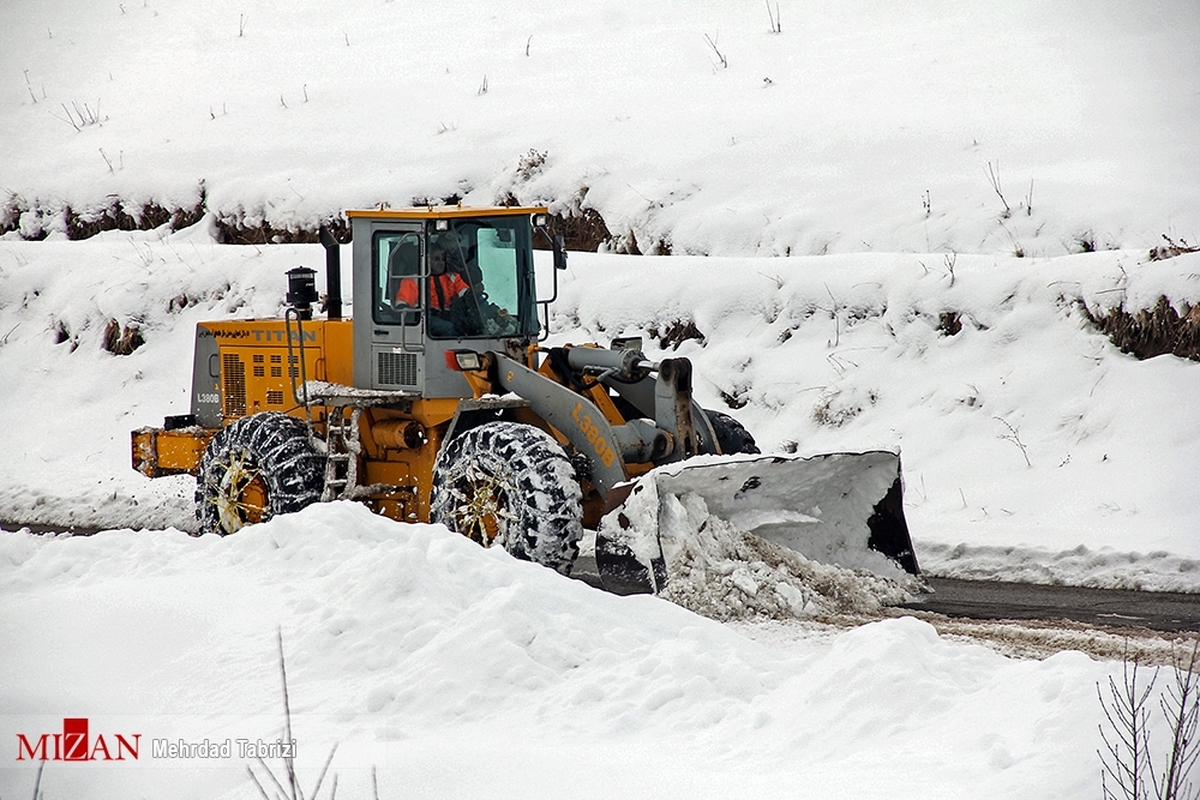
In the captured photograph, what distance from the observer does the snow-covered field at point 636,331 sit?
17.4ft

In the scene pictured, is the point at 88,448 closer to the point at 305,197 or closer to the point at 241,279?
the point at 241,279

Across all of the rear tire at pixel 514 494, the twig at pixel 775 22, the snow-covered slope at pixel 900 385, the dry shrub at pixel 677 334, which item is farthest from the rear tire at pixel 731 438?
the twig at pixel 775 22

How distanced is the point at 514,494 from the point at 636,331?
6922 mm

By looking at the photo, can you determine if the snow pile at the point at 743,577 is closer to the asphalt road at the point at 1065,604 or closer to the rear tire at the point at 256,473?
the asphalt road at the point at 1065,604

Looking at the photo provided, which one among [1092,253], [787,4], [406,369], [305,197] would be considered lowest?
[406,369]

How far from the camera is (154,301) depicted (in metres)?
18.2

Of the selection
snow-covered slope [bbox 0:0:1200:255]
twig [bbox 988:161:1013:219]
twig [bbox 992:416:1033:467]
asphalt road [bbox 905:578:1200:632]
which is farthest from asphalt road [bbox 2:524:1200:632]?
twig [bbox 988:161:1013:219]

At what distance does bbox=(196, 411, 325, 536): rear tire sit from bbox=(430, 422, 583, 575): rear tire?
3.93 ft

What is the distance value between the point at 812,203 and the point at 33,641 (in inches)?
464

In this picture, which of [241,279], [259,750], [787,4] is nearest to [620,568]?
[259,750]

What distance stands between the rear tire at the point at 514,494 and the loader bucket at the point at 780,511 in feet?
0.96

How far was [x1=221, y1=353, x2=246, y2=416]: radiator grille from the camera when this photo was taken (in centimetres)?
1088

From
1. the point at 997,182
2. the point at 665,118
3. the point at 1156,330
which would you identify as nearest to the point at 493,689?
the point at 1156,330

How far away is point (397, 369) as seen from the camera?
952cm
